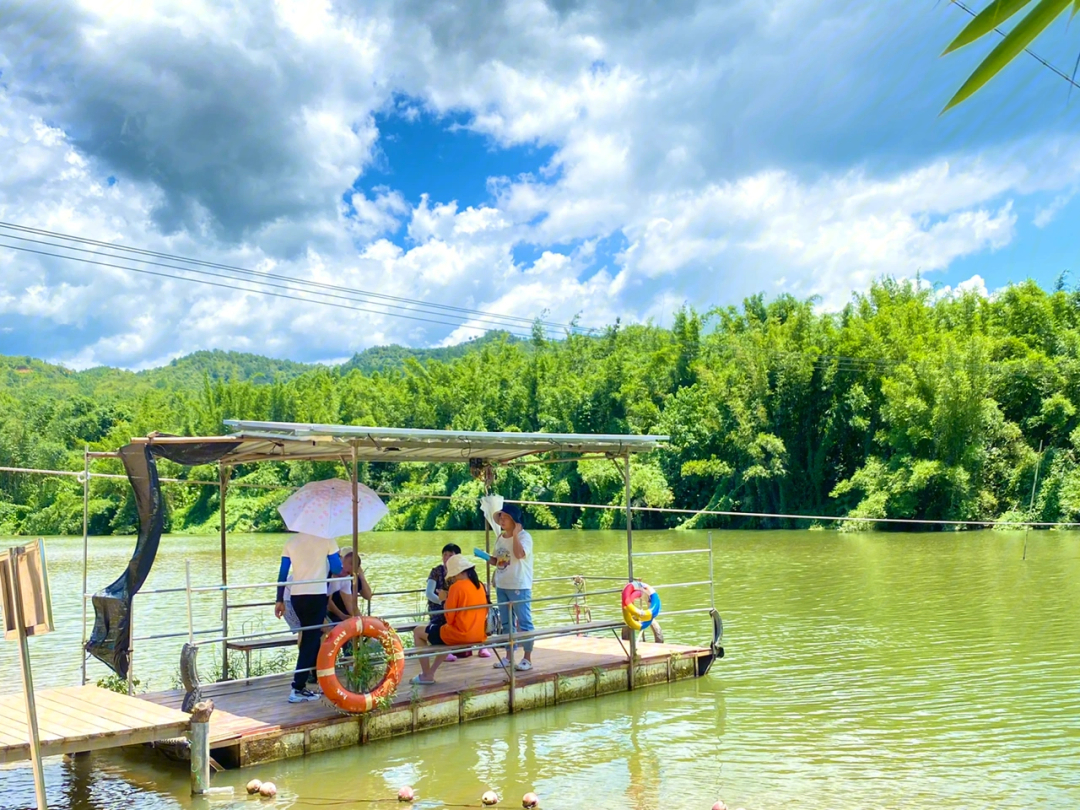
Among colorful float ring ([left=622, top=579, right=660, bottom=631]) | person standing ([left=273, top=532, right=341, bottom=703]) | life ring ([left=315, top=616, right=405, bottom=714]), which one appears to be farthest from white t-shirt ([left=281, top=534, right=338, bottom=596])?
colorful float ring ([left=622, top=579, right=660, bottom=631])

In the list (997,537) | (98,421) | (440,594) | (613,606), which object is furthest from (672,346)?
(98,421)

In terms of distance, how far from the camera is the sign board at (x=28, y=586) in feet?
17.0

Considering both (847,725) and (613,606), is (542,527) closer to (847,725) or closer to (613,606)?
(613,606)

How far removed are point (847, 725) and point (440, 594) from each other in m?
4.67

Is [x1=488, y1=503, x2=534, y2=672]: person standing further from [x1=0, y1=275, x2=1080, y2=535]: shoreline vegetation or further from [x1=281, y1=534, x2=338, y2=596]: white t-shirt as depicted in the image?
[x1=0, y1=275, x2=1080, y2=535]: shoreline vegetation

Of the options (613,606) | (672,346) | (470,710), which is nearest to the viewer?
(470,710)

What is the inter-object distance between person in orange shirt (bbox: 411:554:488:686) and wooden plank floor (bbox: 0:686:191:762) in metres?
2.85

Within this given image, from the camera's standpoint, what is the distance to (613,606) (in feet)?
67.5

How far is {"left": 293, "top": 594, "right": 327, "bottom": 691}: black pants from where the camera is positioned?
31.0 ft

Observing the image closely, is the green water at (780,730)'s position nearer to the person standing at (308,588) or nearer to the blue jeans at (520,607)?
the blue jeans at (520,607)

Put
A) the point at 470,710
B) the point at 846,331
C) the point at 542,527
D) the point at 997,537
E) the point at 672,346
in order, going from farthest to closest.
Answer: the point at 672,346, the point at 542,527, the point at 846,331, the point at 997,537, the point at 470,710

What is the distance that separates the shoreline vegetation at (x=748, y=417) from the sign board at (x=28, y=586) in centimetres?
2482

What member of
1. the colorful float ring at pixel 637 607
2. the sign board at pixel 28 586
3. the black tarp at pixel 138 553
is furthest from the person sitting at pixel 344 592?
the sign board at pixel 28 586

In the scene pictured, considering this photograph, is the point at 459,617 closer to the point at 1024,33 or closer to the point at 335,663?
the point at 335,663
